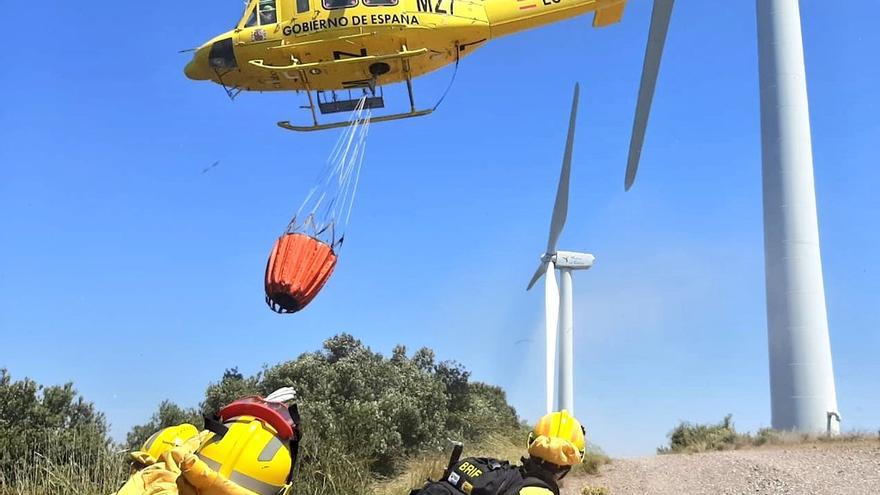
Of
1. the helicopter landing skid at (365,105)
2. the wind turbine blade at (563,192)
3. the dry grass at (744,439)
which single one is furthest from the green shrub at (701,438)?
the helicopter landing skid at (365,105)

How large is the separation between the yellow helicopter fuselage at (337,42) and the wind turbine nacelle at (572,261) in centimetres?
1656

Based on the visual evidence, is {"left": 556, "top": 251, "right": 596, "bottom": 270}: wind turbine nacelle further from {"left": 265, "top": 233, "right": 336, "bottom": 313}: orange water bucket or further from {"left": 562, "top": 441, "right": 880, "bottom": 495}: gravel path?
{"left": 265, "top": 233, "right": 336, "bottom": 313}: orange water bucket

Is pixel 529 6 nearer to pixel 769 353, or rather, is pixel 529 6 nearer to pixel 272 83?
pixel 272 83

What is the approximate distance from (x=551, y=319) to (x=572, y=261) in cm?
397

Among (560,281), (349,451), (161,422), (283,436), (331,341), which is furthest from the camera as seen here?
(560,281)

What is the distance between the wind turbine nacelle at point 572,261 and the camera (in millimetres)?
30219

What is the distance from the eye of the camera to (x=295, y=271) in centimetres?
1041

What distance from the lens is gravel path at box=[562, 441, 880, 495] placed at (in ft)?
63.0

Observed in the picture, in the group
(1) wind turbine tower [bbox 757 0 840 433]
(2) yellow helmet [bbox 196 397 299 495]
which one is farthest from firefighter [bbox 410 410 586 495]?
(1) wind turbine tower [bbox 757 0 840 433]

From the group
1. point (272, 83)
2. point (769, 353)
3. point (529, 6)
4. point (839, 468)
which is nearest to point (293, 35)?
point (272, 83)

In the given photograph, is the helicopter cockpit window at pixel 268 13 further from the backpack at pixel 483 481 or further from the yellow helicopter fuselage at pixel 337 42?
the backpack at pixel 483 481

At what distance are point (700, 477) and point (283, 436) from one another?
18995 millimetres

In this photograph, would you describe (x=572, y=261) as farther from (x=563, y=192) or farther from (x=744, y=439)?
(x=744, y=439)

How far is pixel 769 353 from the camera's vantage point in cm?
3091
